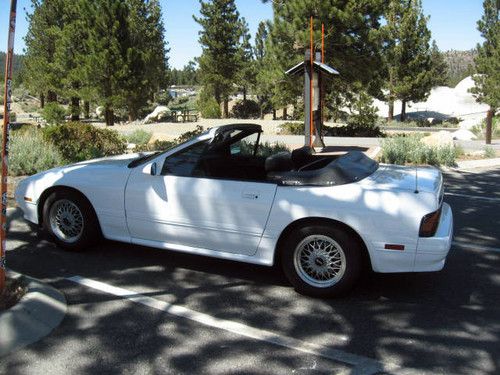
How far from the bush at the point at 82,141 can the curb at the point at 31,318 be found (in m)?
6.58

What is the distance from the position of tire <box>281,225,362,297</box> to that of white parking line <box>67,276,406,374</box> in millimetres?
737

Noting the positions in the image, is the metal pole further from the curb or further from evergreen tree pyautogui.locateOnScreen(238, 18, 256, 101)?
evergreen tree pyautogui.locateOnScreen(238, 18, 256, 101)

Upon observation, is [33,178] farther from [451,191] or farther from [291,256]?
[451,191]

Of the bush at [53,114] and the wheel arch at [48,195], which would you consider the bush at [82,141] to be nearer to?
the wheel arch at [48,195]

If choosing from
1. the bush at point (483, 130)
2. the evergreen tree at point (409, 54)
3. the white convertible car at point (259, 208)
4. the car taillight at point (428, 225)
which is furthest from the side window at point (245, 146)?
the evergreen tree at point (409, 54)

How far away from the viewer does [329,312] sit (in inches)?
160

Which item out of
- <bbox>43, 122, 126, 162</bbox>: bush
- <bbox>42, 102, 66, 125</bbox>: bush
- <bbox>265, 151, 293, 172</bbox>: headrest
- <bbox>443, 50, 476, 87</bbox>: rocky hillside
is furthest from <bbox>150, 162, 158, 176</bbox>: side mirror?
<bbox>443, 50, 476, 87</bbox>: rocky hillside

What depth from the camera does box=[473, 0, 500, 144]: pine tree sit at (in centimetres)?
3556

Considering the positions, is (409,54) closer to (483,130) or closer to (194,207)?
(483,130)

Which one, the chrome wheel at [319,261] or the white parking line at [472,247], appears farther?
the white parking line at [472,247]

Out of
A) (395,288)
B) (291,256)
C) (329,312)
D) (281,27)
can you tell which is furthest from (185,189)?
(281,27)

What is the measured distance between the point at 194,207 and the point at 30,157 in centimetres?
600

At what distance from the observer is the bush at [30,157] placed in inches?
364

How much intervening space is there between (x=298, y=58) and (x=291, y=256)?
18050 mm
